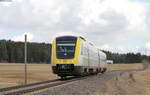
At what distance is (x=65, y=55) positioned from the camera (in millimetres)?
33594

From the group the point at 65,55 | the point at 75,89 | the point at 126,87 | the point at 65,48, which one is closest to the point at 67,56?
the point at 65,55

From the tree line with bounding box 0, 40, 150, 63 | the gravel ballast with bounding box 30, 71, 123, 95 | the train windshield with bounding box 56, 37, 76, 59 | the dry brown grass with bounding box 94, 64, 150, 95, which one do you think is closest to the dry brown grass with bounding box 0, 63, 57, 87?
the train windshield with bounding box 56, 37, 76, 59

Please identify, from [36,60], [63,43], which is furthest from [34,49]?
[63,43]

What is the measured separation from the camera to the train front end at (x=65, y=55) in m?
33.3

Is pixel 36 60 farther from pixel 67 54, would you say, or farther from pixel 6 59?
pixel 67 54

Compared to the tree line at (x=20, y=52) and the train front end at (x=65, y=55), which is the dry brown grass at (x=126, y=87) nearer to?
the train front end at (x=65, y=55)

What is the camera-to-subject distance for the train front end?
33312 mm

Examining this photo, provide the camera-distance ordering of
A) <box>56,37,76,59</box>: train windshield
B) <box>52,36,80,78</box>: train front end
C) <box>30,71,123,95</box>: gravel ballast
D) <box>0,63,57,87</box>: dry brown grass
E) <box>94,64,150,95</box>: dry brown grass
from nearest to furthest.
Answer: <box>30,71,123,95</box>: gravel ballast → <box>94,64,150,95</box>: dry brown grass → <box>52,36,80,78</box>: train front end → <box>56,37,76,59</box>: train windshield → <box>0,63,57,87</box>: dry brown grass

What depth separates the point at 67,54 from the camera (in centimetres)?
3369

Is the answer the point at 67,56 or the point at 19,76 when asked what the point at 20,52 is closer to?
the point at 19,76

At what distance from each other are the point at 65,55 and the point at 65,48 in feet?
2.35

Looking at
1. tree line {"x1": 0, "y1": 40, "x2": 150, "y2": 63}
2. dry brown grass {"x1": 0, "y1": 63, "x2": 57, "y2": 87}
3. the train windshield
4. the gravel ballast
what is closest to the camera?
the gravel ballast

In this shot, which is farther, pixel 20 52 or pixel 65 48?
pixel 20 52

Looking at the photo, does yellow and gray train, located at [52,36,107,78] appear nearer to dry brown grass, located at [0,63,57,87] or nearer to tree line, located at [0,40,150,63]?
dry brown grass, located at [0,63,57,87]
